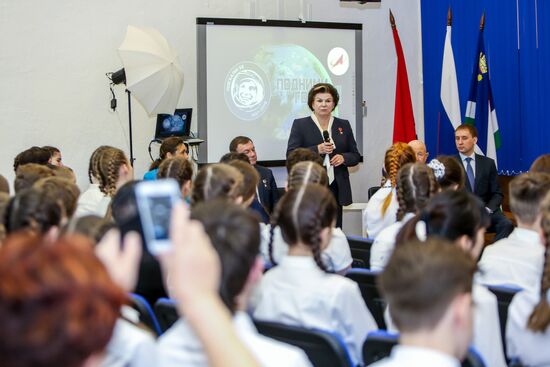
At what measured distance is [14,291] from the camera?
77 cm

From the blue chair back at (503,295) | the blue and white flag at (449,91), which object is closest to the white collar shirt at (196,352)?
the blue chair back at (503,295)

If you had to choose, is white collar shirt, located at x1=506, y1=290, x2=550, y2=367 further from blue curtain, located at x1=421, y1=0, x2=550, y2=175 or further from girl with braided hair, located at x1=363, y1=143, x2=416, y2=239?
blue curtain, located at x1=421, y1=0, x2=550, y2=175

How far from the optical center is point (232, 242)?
1446 millimetres

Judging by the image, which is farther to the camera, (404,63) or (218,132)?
(404,63)

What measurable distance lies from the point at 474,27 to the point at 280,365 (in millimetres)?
6411

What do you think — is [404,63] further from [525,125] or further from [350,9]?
[525,125]

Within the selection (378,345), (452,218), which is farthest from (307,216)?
(378,345)

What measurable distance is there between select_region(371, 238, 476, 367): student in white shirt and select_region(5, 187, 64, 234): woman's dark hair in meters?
1.29

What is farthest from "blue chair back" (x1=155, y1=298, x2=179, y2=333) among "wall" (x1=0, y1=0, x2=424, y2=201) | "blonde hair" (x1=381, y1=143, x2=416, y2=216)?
"wall" (x1=0, y1=0, x2=424, y2=201)

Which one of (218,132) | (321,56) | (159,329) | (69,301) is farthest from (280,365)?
(321,56)

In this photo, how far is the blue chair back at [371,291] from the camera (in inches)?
106

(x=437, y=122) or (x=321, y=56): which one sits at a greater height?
(x=321, y=56)

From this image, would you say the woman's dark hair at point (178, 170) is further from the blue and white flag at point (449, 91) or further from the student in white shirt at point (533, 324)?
the blue and white flag at point (449, 91)

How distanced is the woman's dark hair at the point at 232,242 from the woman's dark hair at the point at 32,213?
89 cm
